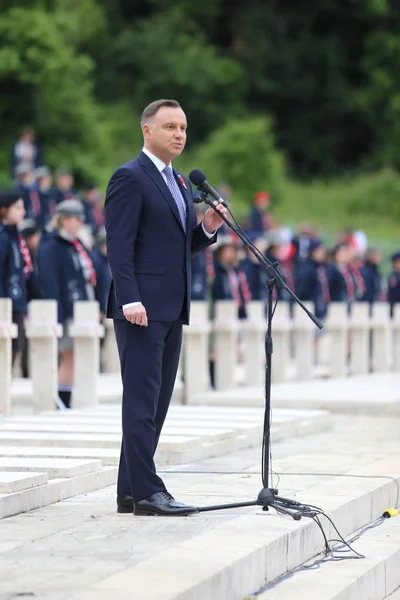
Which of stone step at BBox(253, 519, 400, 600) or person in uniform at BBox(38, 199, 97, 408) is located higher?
person in uniform at BBox(38, 199, 97, 408)

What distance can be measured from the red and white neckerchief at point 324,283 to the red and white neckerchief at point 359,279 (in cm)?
148

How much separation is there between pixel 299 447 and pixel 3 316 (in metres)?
2.54

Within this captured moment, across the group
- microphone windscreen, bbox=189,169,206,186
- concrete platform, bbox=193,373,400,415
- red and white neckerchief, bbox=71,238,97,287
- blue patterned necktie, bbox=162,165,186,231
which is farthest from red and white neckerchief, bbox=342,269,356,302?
microphone windscreen, bbox=189,169,206,186

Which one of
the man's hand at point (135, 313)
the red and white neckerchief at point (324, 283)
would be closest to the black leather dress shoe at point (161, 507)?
the man's hand at point (135, 313)

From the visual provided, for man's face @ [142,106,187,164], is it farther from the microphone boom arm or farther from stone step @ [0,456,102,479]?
stone step @ [0,456,102,479]

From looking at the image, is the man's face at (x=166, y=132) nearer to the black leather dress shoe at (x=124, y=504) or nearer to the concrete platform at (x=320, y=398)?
the black leather dress shoe at (x=124, y=504)

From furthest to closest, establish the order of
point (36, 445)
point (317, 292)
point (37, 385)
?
point (317, 292)
point (37, 385)
point (36, 445)

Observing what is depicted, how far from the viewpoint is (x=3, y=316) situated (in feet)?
46.9

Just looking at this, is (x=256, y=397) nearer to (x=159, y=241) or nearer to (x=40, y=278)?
(x=40, y=278)

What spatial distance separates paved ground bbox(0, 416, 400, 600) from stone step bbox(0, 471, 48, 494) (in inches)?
6.2

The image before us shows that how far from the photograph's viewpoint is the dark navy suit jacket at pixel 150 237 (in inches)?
364

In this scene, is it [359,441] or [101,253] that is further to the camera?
[101,253]

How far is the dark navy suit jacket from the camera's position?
364 inches

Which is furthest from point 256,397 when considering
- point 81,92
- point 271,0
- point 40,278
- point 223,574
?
point 271,0
